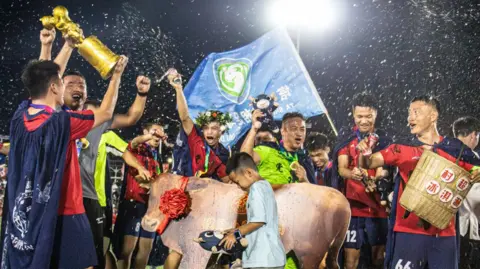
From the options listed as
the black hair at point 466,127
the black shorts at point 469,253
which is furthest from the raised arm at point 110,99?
the black shorts at point 469,253

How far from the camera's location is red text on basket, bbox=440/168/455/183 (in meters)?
5.24

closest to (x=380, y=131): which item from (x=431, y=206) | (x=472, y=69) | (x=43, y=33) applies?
(x=431, y=206)

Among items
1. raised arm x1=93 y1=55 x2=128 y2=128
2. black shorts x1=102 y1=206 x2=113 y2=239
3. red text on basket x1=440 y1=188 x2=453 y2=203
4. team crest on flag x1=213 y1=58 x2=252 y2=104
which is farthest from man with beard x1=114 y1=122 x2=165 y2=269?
team crest on flag x1=213 y1=58 x2=252 y2=104

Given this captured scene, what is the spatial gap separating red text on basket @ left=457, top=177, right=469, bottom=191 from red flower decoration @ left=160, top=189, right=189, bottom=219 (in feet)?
9.45

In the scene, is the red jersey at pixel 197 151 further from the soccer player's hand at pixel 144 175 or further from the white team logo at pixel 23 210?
the white team logo at pixel 23 210

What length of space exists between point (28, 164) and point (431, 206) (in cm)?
367

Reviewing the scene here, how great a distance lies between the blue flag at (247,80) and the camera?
13.0 meters

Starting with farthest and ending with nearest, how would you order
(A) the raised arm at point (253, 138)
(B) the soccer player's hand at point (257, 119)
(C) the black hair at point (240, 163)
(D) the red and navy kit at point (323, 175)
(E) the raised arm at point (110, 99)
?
(D) the red and navy kit at point (323, 175), (B) the soccer player's hand at point (257, 119), (A) the raised arm at point (253, 138), (C) the black hair at point (240, 163), (E) the raised arm at point (110, 99)

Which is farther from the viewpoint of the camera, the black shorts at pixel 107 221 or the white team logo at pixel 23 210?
the black shorts at pixel 107 221

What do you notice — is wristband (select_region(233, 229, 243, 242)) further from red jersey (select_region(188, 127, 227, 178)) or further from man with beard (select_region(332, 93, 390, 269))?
man with beard (select_region(332, 93, 390, 269))

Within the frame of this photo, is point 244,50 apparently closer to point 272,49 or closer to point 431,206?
point 272,49

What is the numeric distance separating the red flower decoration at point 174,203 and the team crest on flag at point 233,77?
24.1 ft

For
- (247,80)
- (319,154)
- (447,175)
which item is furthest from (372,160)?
(247,80)

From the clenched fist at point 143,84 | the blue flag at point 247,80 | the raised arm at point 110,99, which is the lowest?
the raised arm at point 110,99
